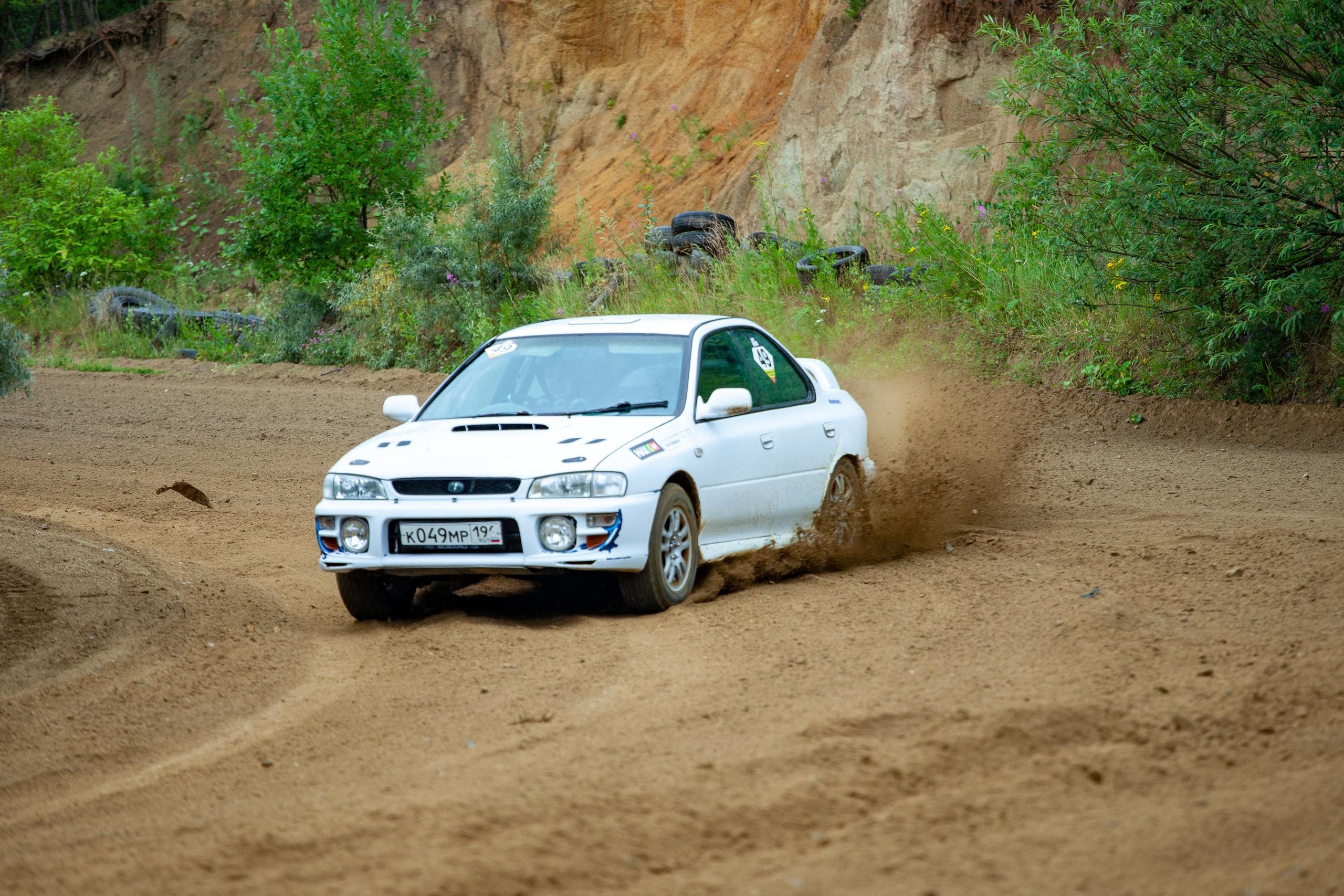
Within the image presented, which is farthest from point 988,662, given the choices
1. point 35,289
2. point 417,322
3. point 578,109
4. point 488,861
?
point 578,109

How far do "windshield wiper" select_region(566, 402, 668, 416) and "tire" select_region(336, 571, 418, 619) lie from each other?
1.29 meters

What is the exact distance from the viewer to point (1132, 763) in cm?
→ 435

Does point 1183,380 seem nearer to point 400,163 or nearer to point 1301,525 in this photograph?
point 1301,525

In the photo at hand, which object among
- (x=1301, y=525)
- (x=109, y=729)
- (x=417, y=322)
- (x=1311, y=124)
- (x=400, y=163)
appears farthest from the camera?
(x=400, y=163)

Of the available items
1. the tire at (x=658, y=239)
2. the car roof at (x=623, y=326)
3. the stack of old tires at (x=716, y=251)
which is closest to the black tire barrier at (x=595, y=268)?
the stack of old tires at (x=716, y=251)

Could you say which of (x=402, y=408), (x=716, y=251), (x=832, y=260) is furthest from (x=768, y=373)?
(x=716, y=251)

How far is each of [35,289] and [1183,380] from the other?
2400 centimetres

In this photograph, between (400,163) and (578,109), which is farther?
(578,109)

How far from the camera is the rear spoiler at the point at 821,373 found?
375 inches

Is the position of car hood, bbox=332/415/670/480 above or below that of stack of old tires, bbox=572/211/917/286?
Result: below

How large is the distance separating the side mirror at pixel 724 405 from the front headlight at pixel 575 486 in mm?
977

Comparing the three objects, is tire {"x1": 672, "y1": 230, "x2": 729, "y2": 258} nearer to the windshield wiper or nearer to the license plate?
the windshield wiper

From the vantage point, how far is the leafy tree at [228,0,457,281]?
23047 mm

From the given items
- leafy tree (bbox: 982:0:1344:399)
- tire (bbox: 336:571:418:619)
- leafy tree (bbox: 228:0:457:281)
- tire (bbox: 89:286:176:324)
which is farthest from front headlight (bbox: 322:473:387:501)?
tire (bbox: 89:286:176:324)
